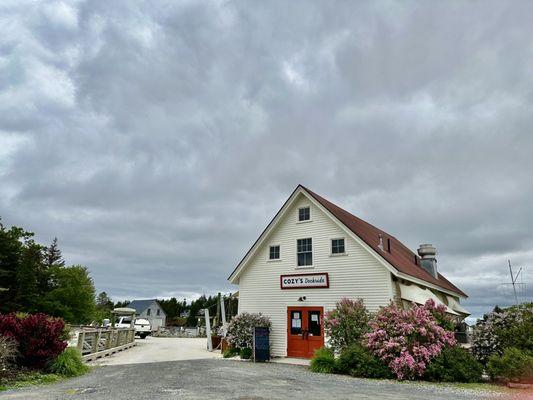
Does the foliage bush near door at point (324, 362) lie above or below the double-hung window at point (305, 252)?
below

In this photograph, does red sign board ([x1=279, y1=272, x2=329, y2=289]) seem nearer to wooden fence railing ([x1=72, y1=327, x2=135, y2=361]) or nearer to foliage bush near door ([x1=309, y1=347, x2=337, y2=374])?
foliage bush near door ([x1=309, y1=347, x2=337, y2=374])

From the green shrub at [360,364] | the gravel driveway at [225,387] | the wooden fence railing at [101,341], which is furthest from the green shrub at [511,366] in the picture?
the wooden fence railing at [101,341]

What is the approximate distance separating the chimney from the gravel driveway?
15340 mm

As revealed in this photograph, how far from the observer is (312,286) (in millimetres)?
19250

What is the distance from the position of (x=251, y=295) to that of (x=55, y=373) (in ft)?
34.8

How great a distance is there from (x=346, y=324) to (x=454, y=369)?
4.20 metres

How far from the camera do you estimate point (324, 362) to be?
1472 cm

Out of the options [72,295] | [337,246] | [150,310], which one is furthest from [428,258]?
[150,310]

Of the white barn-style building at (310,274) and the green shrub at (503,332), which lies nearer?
the green shrub at (503,332)

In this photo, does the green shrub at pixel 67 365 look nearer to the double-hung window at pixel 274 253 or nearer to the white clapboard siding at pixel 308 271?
the white clapboard siding at pixel 308 271

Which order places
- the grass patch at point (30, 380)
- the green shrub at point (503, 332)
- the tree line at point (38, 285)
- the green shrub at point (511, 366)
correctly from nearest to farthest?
1. the grass patch at point (30, 380)
2. the green shrub at point (511, 366)
3. the green shrub at point (503, 332)
4. the tree line at point (38, 285)

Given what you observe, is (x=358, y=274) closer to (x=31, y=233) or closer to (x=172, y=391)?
(x=172, y=391)

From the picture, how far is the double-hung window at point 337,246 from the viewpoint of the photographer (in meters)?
19.0

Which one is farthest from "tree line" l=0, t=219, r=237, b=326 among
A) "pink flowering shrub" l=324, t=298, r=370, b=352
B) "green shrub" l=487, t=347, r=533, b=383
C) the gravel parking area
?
"green shrub" l=487, t=347, r=533, b=383
